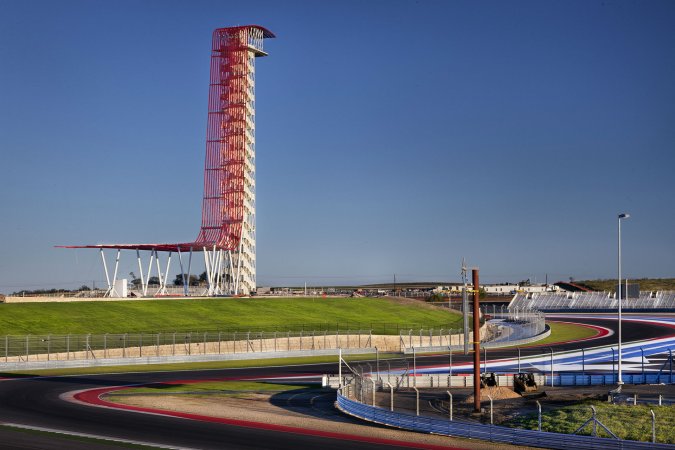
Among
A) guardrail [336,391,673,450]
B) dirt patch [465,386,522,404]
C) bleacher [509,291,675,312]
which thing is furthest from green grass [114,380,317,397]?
bleacher [509,291,675,312]

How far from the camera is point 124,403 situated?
42469mm

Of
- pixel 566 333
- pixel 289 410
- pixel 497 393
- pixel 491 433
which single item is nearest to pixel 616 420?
pixel 491 433

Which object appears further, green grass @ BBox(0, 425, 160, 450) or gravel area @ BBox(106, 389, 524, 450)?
gravel area @ BBox(106, 389, 524, 450)

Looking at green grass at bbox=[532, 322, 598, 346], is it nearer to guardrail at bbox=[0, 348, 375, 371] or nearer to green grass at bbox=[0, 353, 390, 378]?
guardrail at bbox=[0, 348, 375, 371]

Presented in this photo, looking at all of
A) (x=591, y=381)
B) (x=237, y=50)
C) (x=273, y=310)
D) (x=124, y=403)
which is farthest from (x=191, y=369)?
(x=237, y=50)

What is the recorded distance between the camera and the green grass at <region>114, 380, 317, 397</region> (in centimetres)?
4769

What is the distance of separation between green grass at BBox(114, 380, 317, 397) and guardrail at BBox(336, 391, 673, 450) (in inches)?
480

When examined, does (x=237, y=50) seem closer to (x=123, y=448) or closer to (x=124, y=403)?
(x=124, y=403)

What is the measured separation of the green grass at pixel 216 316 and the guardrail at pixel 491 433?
157 feet

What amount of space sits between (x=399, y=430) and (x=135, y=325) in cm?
5680

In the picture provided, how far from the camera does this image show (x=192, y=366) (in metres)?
66.5

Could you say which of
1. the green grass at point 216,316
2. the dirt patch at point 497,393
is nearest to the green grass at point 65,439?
the dirt patch at point 497,393

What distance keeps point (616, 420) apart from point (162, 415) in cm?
1908

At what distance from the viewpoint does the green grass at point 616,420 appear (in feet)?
104
